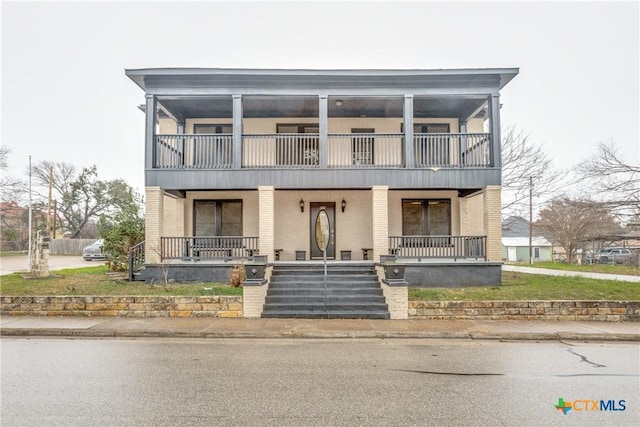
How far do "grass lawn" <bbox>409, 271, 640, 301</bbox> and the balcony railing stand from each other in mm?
4540

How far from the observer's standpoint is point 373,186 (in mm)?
13578

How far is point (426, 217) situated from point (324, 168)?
17.6ft

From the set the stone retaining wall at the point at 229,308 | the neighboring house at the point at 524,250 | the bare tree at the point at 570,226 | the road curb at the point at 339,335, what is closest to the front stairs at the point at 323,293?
the stone retaining wall at the point at 229,308

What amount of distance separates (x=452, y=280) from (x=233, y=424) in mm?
10261

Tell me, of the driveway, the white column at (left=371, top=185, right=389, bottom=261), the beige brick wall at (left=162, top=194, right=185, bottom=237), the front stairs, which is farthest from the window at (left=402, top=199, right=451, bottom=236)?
the driveway

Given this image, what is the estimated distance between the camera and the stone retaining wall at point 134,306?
10172 mm

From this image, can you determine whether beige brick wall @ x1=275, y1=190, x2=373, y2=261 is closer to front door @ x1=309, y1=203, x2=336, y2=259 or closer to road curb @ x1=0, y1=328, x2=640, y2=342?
front door @ x1=309, y1=203, x2=336, y2=259

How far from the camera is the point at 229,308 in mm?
10250

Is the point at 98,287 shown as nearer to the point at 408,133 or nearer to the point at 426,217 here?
the point at 408,133

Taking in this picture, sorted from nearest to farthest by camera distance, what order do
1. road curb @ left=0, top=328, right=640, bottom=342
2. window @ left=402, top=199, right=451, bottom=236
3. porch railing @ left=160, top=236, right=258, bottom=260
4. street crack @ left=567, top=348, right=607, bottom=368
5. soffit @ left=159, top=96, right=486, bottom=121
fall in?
street crack @ left=567, top=348, right=607, bottom=368, road curb @ left=0, top=328, right=640, bottom=342, porch railing @ left=160, top=236, right=258, bottom=260, soffit @ left=159, top=96, right=486, bottom=121, window @ left=402, top=199, right=451, bottom=236

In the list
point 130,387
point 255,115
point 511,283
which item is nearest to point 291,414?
point 130,387

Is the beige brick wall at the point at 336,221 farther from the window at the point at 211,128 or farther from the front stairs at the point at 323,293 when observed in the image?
the window at the point at 211,128

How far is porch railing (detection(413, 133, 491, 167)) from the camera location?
1393 centimetres

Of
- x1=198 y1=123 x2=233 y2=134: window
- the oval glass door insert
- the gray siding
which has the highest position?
x1=198 y1=123 x2=233 y2=134: window
